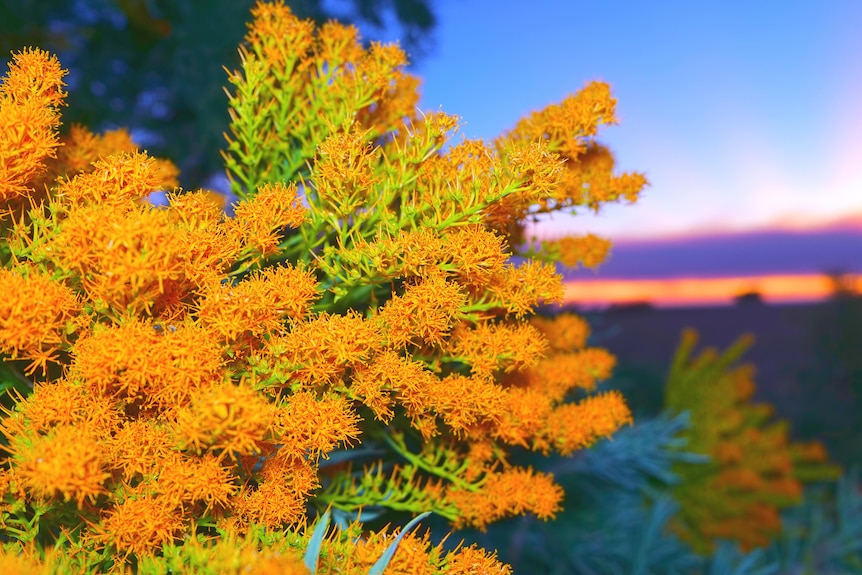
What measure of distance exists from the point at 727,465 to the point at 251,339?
2679 millimetres

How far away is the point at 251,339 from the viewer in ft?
2.07

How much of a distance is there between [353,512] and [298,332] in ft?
1.05

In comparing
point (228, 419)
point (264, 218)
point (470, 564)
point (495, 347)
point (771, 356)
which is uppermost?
point (771, 356)

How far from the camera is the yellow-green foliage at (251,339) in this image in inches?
21.4

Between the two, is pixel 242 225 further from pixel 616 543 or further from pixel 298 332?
pixel 616 543

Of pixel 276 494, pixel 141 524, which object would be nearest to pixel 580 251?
pixel 276 494

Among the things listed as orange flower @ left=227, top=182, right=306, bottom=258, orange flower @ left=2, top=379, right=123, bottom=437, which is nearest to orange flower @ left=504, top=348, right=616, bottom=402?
orange flower @ left=227, top=182, right=306, bottom=258

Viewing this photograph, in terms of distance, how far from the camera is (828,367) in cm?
503

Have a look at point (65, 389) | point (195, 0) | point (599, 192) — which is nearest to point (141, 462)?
point (65, 389)

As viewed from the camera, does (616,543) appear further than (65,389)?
Yes

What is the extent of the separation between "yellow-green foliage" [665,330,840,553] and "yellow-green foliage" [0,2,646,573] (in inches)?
86.7

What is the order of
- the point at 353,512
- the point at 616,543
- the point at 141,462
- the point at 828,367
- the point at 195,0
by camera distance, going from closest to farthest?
the point at 141,462 → the point at 353,512 → the point at 616,543 → the point at 195,0 → the point at 828,367

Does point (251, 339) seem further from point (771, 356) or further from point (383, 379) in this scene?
point (771, 356)

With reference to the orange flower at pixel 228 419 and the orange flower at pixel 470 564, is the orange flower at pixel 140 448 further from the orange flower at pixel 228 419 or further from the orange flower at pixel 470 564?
the orange flower at pixel 470 564
